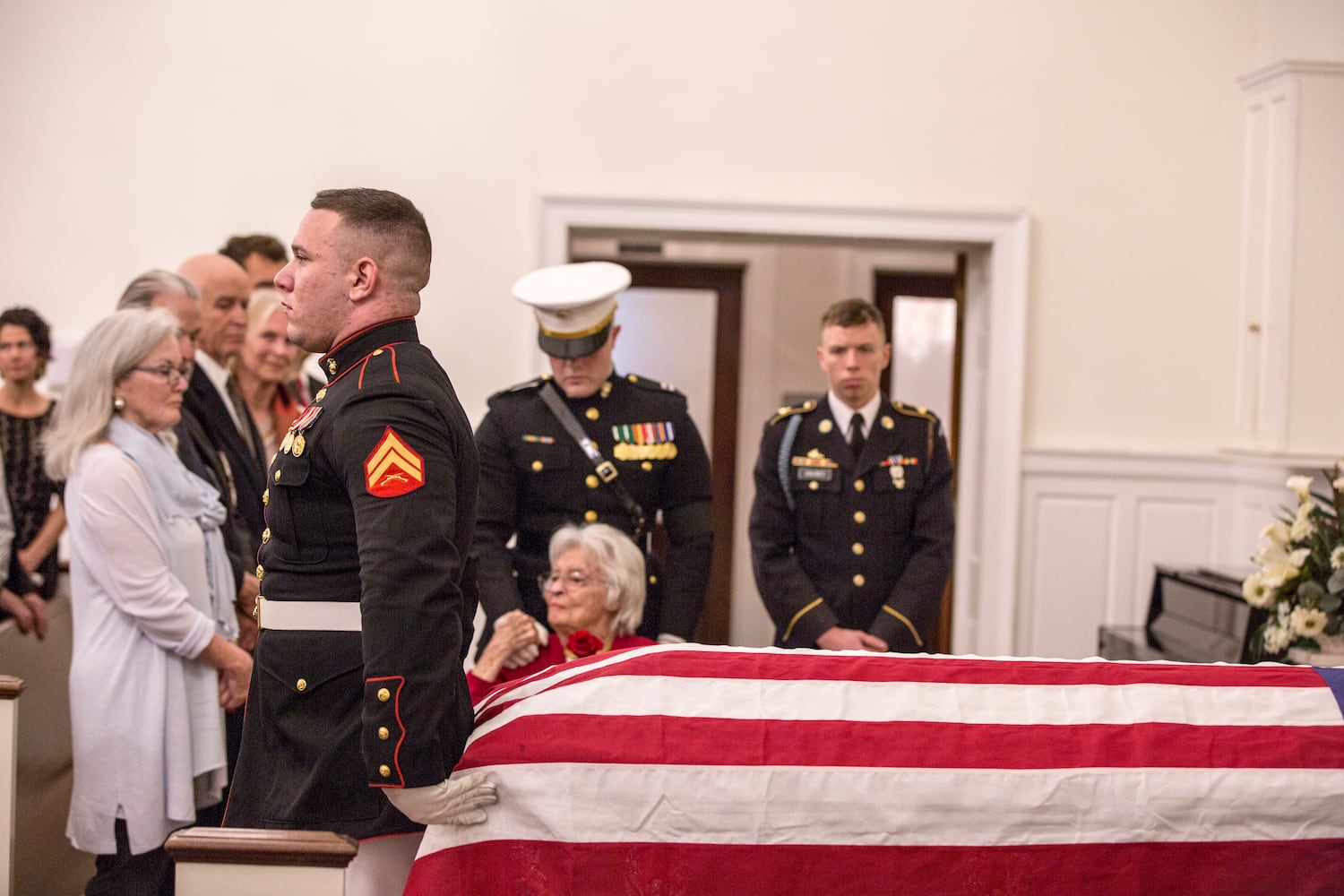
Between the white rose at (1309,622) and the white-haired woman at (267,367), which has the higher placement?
the white-haired woman at (267,367)

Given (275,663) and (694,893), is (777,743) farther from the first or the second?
(275,663)

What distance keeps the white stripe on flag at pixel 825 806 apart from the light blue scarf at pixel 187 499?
1418 mm

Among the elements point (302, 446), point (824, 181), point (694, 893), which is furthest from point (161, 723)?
point (824, 181)

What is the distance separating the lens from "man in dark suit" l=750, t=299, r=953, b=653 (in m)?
3.13

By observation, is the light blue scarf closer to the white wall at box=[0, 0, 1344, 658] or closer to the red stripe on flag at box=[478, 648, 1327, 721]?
the red stripe on flag at box=[478, 648, 1327, 721]

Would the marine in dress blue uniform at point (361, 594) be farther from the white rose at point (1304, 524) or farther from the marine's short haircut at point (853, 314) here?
the white rose at point (1304, 524)

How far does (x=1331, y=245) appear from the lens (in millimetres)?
4680

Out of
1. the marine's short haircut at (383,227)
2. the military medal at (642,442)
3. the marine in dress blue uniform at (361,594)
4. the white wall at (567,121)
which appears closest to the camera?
the marine in dress blue uniform at (361,594)

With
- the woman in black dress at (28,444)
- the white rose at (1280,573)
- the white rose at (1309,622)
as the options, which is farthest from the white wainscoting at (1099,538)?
the woman in black dress at (28,444)

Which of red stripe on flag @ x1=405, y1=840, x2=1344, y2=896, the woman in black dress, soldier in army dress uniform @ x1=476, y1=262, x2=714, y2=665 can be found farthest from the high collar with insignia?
the woman in black dress

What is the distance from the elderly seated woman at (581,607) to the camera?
105 inches

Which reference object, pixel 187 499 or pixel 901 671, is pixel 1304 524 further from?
pixel 187 499

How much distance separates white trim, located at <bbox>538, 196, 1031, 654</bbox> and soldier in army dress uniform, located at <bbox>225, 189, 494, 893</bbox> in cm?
318

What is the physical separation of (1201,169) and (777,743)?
4.11m
